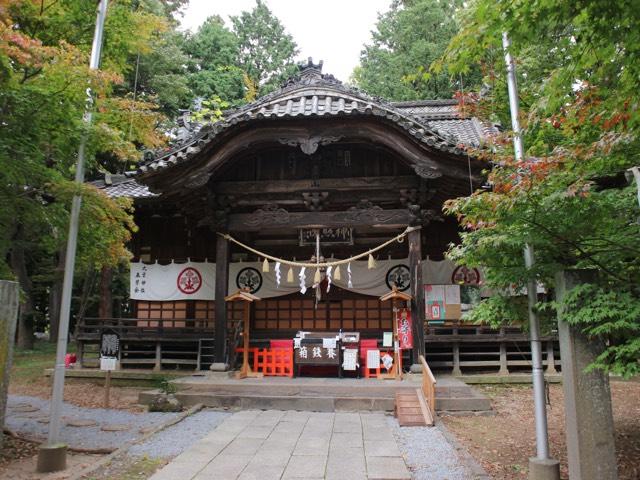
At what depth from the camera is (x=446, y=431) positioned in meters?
6.95

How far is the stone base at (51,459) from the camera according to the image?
211 inches

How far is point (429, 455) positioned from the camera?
5832 millimetres

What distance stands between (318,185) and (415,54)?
17060 millimetres

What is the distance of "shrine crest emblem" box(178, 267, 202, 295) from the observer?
42.0 feet

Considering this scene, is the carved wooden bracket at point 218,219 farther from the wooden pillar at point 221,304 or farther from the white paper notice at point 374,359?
the white paper notice at point 374,359

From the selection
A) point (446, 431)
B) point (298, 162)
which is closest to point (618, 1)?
point (446, 431)

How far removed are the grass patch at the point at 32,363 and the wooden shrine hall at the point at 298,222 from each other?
2.56 metres

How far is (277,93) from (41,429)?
28.4ft

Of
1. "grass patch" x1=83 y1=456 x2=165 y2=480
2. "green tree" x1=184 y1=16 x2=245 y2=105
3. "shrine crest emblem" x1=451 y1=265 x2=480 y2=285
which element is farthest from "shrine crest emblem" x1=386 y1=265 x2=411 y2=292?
"green tree" x1=184 y1=16 x2=245 y2=105

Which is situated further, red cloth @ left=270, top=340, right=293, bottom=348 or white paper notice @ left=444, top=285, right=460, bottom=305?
white paper notice @ left=444, top=285, right=460, bottom=305

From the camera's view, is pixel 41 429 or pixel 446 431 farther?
pixel 41 429

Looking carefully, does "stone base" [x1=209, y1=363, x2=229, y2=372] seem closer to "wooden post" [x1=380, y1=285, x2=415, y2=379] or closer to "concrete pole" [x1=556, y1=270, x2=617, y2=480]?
"wooden post" [x1=380, y1=285, x2=415, y2=379]

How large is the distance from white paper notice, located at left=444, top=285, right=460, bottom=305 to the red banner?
7.22ft

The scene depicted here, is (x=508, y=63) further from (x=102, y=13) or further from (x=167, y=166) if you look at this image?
(x=167, y=166)
